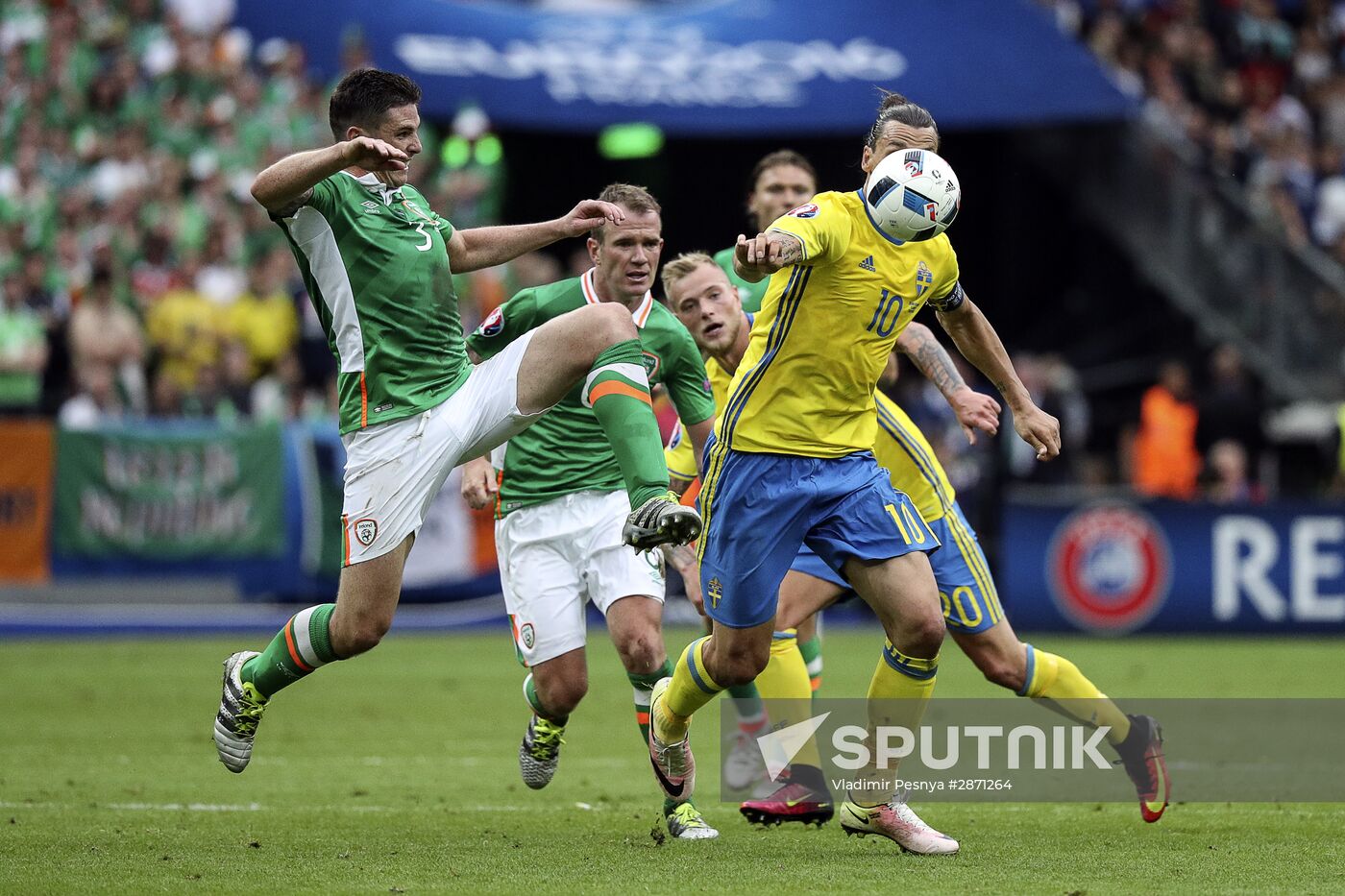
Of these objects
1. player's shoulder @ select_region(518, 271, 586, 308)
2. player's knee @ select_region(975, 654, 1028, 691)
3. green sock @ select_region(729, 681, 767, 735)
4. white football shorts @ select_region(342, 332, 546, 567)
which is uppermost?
player's shoulder @ select_region(518, 271, 586, 308)

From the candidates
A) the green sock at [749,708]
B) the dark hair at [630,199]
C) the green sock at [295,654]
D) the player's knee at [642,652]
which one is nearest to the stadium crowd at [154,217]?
the green sock at [749,708]

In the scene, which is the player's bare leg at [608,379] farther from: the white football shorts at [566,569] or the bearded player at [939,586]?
the white football shorts at [566,569]

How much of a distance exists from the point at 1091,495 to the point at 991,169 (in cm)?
882

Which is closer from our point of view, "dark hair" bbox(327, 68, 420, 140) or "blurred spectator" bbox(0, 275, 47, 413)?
"dark hair" bbox(327, 68, 420, 140)

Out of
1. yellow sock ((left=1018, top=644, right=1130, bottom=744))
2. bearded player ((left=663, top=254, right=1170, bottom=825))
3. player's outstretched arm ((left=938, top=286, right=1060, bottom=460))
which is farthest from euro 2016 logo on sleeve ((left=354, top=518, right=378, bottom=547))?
yellow sock ((left=1018, top=644, right=1130, bottom=744))

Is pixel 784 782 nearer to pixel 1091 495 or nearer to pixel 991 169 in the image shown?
pixel 1091 495

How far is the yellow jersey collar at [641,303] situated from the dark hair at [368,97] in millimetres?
1369

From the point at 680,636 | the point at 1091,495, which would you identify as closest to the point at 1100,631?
the point at 1091,495

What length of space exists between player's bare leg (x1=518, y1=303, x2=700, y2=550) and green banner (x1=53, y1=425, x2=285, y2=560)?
33.6 ft

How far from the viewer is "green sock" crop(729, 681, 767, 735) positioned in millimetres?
8461

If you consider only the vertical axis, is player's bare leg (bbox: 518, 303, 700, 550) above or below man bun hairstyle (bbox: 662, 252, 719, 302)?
below

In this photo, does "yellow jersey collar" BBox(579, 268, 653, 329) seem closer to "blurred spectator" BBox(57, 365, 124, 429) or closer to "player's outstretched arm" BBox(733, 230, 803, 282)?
"player's outstretched arm" BBox(733, 230, 803, 282)

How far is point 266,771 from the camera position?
9.80 m

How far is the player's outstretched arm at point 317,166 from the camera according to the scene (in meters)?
6.38
